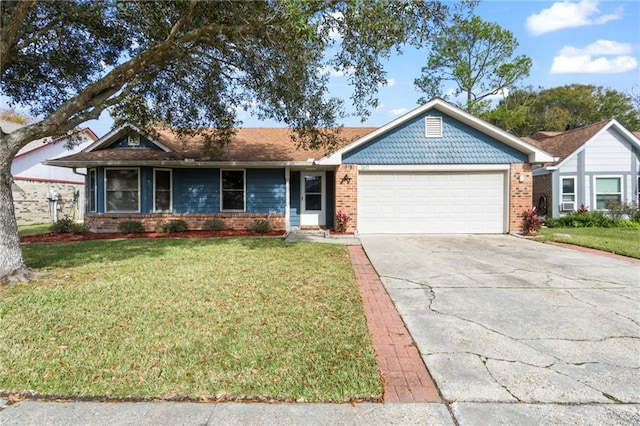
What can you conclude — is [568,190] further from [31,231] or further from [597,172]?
[31,231]

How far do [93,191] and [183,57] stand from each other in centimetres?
867

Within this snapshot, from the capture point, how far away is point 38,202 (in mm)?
20734

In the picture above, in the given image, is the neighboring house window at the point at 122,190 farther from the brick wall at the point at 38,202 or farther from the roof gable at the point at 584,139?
the roof gable at the point at 584,139

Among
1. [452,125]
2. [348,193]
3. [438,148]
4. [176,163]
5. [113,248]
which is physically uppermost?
[452,125]

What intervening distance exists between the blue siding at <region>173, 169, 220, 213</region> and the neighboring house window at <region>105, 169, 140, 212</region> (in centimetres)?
155

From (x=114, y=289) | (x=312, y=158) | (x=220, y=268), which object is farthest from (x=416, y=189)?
(x=114, y=289)

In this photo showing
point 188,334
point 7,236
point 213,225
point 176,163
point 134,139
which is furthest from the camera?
point 134,139

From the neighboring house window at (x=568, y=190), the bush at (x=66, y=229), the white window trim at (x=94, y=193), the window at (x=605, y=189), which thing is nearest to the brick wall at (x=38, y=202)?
the bush at (x=66, y=229)

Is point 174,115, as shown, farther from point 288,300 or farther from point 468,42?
point 468,42

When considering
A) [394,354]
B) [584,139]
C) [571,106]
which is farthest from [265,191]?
[571,106]

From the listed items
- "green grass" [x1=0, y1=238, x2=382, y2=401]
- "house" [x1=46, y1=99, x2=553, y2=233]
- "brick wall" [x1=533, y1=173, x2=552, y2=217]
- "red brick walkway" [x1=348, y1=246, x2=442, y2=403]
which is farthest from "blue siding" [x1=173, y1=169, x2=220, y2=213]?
"brick wall" [x1=533, y1=173, x2=552, y2=217]

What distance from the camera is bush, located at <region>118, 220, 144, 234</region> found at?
41.8ft

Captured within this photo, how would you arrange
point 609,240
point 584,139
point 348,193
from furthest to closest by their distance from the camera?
point 584,139 → point 348,193 → point 609,240

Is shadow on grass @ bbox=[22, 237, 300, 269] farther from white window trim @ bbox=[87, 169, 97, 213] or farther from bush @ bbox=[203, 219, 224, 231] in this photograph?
white window trim @ bbox=[87, 169, 97, 213]
